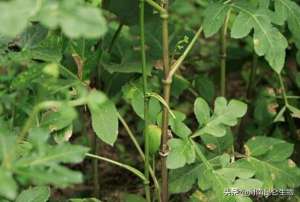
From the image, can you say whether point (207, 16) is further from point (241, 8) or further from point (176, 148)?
point (176, 148)

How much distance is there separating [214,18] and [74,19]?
2.51 ft

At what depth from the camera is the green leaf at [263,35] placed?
1716mm

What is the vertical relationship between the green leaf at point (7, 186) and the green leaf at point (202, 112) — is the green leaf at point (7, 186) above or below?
above

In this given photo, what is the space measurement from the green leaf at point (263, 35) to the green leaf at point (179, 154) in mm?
342

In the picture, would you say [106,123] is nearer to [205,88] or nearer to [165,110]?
[165,110]

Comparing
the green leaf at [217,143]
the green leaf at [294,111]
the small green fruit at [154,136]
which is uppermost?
the small green fruit at [154,136]

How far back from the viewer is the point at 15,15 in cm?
107

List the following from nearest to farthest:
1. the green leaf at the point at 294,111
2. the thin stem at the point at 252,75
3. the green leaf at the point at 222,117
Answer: the green leaf at the point at 222,117, the green leaf at the point at 294,111, the thin stem at the point at 252,75

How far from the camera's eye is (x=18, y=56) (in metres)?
1.75

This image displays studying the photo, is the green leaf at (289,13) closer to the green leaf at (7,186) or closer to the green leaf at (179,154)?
the green leaf at (179,154)

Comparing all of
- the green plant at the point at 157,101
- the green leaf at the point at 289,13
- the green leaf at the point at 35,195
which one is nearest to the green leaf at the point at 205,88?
the green plant at the point at 157,101

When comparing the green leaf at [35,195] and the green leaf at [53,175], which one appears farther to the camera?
the green leaf at [35,195]

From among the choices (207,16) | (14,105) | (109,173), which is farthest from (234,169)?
(109,173)

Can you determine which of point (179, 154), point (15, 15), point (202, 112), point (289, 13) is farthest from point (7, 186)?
→ point (289, 13)
